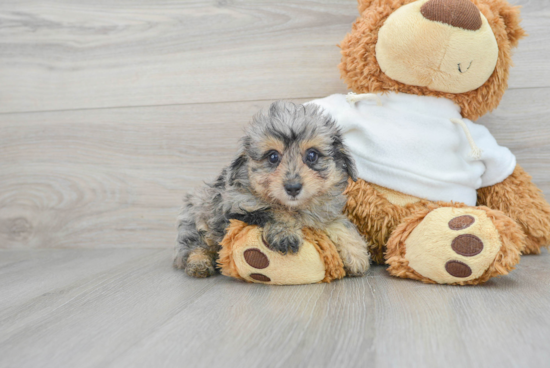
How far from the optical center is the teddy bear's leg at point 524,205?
5.23 feet

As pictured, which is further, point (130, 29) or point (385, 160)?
point (130, 29)

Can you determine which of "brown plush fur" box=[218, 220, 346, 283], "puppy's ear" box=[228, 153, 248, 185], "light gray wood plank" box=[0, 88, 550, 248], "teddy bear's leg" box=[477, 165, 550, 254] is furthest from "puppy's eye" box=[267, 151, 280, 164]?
Result: "teddy bear's leg" box=[477, 165, 550, 254]

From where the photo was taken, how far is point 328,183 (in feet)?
4.15

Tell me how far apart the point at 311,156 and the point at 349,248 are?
306mm

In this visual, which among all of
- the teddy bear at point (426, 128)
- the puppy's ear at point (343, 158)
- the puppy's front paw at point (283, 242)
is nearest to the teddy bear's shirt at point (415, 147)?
the teddy bear at point (426, 128)

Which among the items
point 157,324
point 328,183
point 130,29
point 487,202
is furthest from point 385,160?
point 130,29

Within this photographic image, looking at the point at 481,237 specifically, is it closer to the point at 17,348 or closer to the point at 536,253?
the point at 536,253

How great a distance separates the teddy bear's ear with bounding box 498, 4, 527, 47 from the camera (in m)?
1.51

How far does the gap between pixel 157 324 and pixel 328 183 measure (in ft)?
1.88

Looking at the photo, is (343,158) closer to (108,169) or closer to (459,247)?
(459,247)

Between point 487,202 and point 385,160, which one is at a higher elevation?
point 385,160

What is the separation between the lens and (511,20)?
153 centimetres

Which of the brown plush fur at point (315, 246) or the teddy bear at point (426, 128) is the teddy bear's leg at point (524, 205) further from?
the brown plush fur at point (315, 246)

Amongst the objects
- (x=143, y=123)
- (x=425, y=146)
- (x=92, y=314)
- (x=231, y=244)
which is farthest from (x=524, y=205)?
(x=143, y=123)
